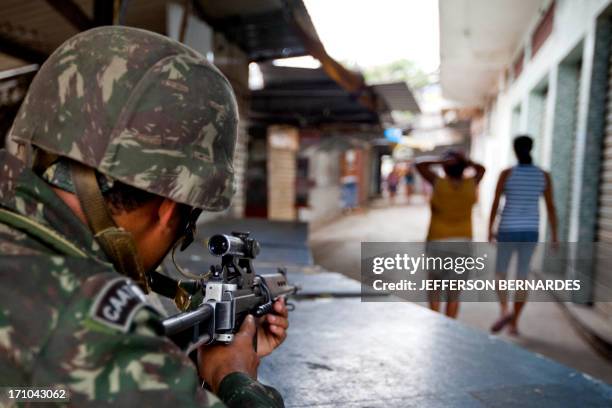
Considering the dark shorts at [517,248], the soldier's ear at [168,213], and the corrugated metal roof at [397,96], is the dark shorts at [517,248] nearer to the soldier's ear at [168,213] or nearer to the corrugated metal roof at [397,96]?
the soldier's ear at [168,213]

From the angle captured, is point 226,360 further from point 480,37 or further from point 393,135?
point 393,135

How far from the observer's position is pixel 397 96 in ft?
35.5

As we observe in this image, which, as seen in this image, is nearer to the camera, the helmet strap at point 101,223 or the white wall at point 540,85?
the helmet strap at point 101,223

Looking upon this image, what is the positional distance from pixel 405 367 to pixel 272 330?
2.44ft

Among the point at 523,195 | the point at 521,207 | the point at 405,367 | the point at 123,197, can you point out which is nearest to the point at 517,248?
the point at 521,207

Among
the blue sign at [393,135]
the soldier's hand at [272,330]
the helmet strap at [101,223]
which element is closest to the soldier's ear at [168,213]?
the helmet strap at [101,223]

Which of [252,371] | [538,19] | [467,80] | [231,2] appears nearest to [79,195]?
[252,371]

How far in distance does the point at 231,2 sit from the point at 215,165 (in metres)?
6.19

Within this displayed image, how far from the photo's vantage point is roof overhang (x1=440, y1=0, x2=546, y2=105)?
873 centimetres

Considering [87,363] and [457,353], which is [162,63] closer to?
[87,363]

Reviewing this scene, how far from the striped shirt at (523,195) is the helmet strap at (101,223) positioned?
3877 millimetres

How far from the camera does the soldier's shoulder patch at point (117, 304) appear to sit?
78 cm

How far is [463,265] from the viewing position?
429cm

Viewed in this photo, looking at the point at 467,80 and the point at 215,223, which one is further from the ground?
the point at 467,80
